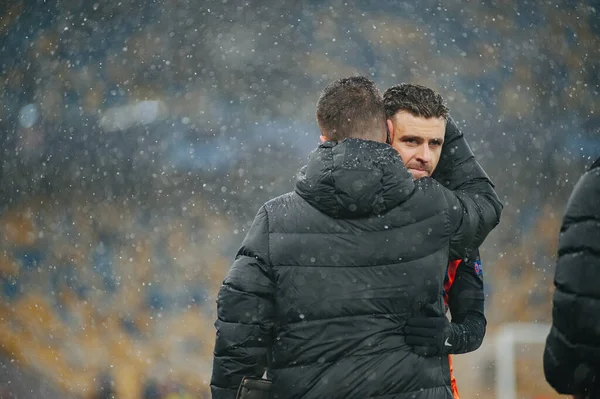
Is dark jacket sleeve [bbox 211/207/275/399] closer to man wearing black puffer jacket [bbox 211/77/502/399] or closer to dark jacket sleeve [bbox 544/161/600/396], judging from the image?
man wearing black puffer jacket [bbox 211/77/502/399]

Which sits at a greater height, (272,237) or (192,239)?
(272,237)

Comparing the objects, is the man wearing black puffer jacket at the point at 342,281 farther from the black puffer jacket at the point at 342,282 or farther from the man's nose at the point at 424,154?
the man's nose at the point at 424,154

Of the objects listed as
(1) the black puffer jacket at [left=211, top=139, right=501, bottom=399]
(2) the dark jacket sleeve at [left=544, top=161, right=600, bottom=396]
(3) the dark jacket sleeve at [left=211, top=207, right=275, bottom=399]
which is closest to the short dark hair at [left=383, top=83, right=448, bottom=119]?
(1) the black puffer jacket at [left=211, top=139, right=501, bottom=399]

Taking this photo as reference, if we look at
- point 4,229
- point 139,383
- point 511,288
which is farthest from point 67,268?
point 511,288

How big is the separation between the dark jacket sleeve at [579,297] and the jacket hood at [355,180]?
53 cm

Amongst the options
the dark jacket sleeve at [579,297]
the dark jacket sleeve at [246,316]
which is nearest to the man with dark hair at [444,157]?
the dark jacket sleeve at [246,316]

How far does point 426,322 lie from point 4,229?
13.7 meters

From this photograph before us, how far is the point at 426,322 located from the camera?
1.88 m

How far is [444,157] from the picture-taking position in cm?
225

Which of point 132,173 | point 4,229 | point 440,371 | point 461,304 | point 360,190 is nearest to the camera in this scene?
point 360,190

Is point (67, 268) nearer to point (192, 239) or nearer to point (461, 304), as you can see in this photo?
point (192, 239)

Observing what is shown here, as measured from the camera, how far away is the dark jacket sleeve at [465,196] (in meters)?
1.95

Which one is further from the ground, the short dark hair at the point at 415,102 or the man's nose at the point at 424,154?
the short dark hair at the point at 415,102

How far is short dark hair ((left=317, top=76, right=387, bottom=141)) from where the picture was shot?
195 cm
